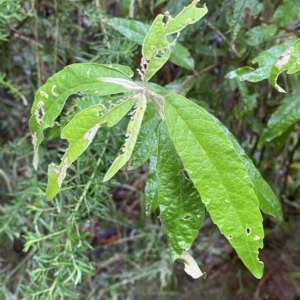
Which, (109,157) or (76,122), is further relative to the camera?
(109,157)

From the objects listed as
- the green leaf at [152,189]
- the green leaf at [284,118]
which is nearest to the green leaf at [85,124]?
the green leaf at [152,189]

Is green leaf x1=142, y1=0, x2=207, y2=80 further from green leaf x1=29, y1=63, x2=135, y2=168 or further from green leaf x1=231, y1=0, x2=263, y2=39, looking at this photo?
green leaf x1=231, y1=0, x2=263, y2=39

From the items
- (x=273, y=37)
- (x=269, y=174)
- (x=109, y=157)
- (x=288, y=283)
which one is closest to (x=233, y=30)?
(x=273, y=37)

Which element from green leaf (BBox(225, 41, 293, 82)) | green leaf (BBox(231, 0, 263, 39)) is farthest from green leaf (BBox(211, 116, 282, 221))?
green leaf (BBox(231, 0, 263, 39))

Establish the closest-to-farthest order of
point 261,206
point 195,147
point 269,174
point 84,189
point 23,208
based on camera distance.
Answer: point 195,147, point 261,206, point 84,189, point 23,208, point 269,174

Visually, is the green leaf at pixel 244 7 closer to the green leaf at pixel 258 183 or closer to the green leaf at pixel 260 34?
the green leaf at pixel 260 34

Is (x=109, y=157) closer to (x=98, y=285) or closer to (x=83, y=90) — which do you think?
(x=83, y=90)

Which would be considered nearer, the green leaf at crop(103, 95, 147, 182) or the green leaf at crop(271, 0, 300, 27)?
the green leaf at crop(103, 95, 147, 182)

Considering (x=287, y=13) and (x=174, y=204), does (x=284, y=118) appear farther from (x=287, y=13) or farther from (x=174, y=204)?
(x=174, y=204)
